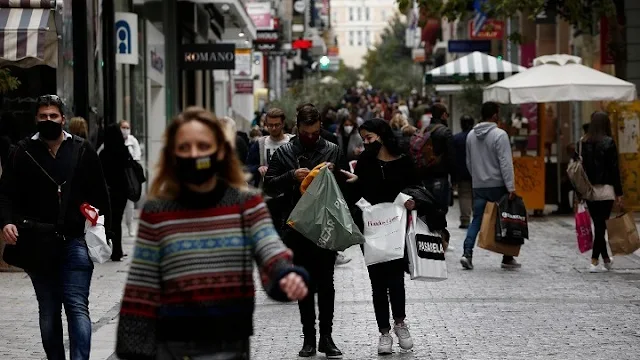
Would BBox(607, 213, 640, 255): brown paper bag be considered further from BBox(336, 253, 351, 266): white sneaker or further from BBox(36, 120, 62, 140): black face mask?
BBox(36, 120, 62, 140): black face mask

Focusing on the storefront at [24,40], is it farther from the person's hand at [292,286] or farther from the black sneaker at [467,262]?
the person's hand at [292,286]

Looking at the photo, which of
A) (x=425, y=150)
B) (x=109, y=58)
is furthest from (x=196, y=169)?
(x=109, y=58)

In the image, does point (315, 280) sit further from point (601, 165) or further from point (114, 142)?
point (114, 142)

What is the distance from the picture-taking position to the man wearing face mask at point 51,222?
26.1ft

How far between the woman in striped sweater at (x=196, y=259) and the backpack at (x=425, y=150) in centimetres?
1361

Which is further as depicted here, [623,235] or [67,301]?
[623,235]

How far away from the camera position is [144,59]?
2783 cm

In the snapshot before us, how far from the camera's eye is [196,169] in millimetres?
5168

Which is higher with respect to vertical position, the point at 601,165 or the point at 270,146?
the point at 270,146

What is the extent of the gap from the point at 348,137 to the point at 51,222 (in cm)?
1932

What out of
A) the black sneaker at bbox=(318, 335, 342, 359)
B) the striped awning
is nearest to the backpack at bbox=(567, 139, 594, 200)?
the black sneaker at bbox=(318, 335, 342, 359)

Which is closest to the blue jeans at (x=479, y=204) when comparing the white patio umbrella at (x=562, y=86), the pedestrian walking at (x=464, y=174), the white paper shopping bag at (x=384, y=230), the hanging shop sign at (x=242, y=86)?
the pedestrian walking at (x=464, y=174)

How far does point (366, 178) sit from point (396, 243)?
514 mm

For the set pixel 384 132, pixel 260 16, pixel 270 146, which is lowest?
pixel 270 146
